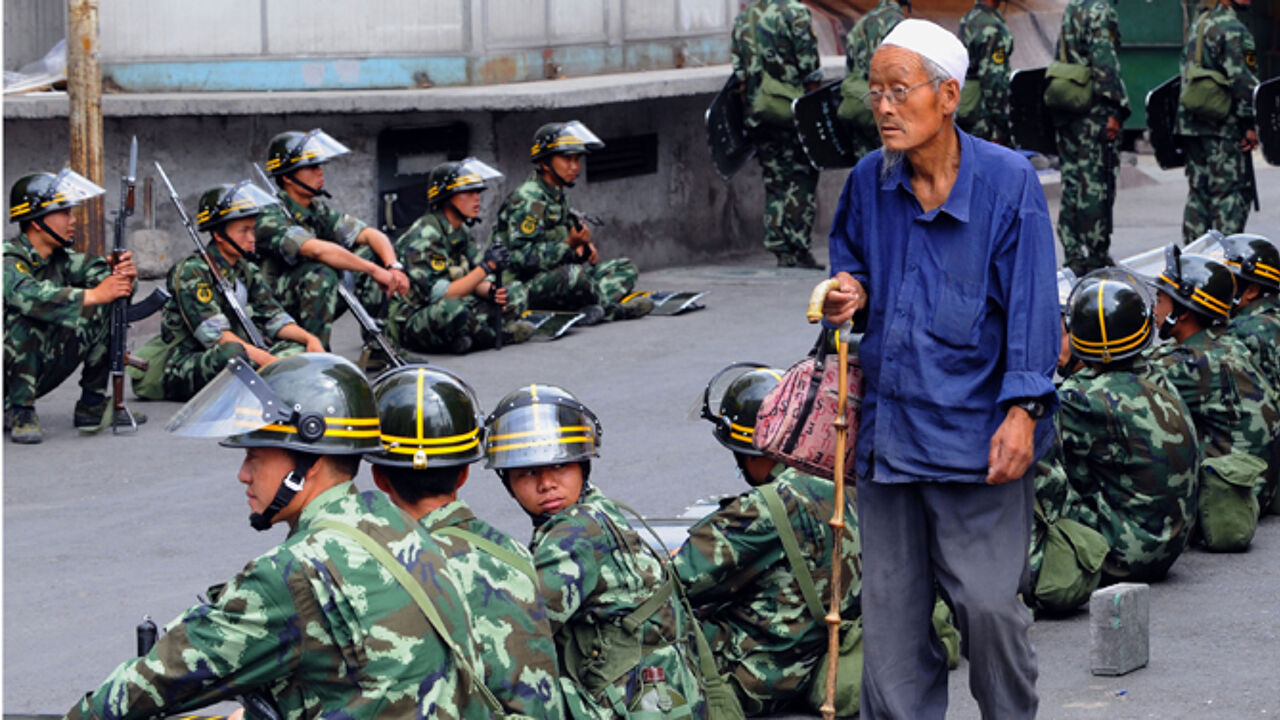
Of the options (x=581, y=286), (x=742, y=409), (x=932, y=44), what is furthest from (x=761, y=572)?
(x=581, y=286)

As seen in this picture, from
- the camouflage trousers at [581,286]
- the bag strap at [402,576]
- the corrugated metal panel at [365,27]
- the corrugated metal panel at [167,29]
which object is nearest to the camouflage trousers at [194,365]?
the camouflage trousers at [581,286]

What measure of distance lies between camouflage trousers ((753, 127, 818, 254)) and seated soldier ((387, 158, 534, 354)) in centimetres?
376

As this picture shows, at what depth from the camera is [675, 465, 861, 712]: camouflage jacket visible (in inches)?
227

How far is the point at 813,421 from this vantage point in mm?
4840

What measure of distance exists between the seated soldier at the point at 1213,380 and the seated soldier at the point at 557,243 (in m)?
5.35

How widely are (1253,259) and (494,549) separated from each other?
16.5 feet

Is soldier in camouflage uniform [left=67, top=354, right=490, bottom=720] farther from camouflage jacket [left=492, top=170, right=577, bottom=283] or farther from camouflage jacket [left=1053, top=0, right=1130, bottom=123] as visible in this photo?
camouflage jacket [left=1053, top=0, right=1130, bottom=123]

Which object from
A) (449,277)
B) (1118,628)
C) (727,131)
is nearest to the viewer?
(1118,628)

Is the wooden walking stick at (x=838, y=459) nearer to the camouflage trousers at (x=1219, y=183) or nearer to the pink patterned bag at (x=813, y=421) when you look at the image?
the pink patterned bag at (x=813, y=421)

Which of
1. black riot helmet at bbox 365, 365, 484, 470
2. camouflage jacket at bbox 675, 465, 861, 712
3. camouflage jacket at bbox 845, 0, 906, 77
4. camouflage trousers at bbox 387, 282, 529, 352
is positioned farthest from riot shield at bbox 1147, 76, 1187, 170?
black riot helmet at bbox 365, 365, 484, 470

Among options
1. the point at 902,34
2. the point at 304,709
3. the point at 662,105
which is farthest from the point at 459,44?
the point at 304,709

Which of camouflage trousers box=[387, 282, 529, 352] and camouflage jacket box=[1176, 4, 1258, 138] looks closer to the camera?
camouflage trousers box=[387, 282, 529, 352]

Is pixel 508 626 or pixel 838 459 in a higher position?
pixel 838 459

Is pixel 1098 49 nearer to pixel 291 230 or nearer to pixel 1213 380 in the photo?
pixel 291 230
